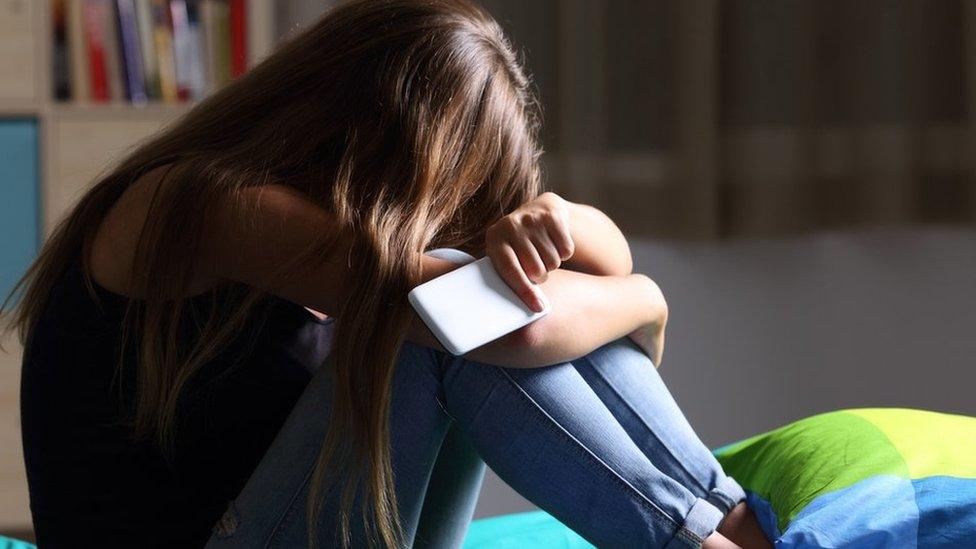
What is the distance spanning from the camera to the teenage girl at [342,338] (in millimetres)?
843

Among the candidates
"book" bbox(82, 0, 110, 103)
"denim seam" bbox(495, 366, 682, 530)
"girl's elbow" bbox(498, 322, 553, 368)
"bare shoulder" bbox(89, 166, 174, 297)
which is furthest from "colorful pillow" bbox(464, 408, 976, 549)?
"book" bbox(82, 0, 110, 103)

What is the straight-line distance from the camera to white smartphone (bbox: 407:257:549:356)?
0.78 metres

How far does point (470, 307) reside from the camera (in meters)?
0.80

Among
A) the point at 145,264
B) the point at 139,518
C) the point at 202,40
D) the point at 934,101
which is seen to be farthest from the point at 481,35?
the point at 934,101

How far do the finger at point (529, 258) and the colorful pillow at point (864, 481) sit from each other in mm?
278

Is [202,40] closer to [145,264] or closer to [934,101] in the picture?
[145,264]

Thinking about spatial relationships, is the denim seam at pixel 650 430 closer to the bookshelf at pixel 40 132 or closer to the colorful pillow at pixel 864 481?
the colorful pillow at pixel 864 481

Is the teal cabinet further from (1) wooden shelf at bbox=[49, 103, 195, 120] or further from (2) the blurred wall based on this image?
(2) the blurred wall

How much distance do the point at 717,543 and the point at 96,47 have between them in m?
1.44

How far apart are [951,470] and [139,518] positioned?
694 millimetres

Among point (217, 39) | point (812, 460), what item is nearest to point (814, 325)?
point (812, 460)

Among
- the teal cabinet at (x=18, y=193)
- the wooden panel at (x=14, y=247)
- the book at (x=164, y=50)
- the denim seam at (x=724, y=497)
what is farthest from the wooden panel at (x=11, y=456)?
the denim seam at (x=724, y=497)

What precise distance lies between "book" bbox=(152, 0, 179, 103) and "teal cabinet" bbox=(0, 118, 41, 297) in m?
0.22

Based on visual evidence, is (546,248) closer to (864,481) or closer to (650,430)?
(650,430)
